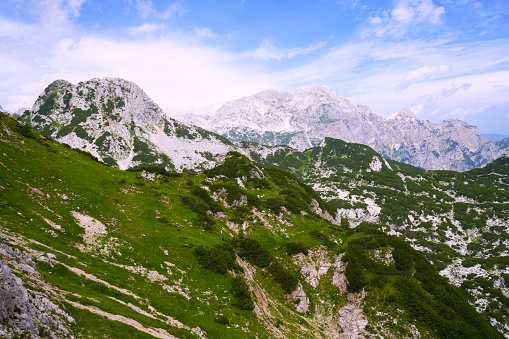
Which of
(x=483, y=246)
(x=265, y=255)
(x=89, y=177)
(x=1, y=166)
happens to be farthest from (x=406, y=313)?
(x=483, y=246)

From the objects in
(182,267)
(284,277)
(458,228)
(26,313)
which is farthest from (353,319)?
(458,228)

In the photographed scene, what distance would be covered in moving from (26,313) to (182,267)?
2407cm

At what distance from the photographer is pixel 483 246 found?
425 ft

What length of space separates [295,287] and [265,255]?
9.14 metres

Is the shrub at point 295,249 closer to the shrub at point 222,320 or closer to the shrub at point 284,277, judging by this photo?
the shrub at point 284,277

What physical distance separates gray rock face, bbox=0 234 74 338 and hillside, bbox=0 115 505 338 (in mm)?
92

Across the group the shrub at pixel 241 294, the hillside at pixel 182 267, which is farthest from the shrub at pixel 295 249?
the shrub at pixel 241 294

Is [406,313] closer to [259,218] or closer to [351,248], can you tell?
[351,248]

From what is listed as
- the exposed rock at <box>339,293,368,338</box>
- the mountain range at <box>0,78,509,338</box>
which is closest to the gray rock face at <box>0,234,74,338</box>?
the mountain range at <box>0,78,509,338</box>

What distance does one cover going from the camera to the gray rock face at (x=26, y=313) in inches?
596

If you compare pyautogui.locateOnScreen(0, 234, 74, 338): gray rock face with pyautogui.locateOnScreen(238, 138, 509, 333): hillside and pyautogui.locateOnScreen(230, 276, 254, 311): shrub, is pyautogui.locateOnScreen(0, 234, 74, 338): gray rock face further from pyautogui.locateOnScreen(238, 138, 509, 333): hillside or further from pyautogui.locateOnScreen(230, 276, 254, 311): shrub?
pyautogui.locateOnScreen(238, 138, 509, 333): hillside

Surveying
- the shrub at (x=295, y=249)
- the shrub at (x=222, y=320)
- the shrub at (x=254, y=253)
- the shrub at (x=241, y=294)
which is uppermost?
the shrub at (x=295, y=249)

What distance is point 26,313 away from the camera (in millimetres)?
16500

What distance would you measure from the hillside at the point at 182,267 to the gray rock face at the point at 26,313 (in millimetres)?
92
